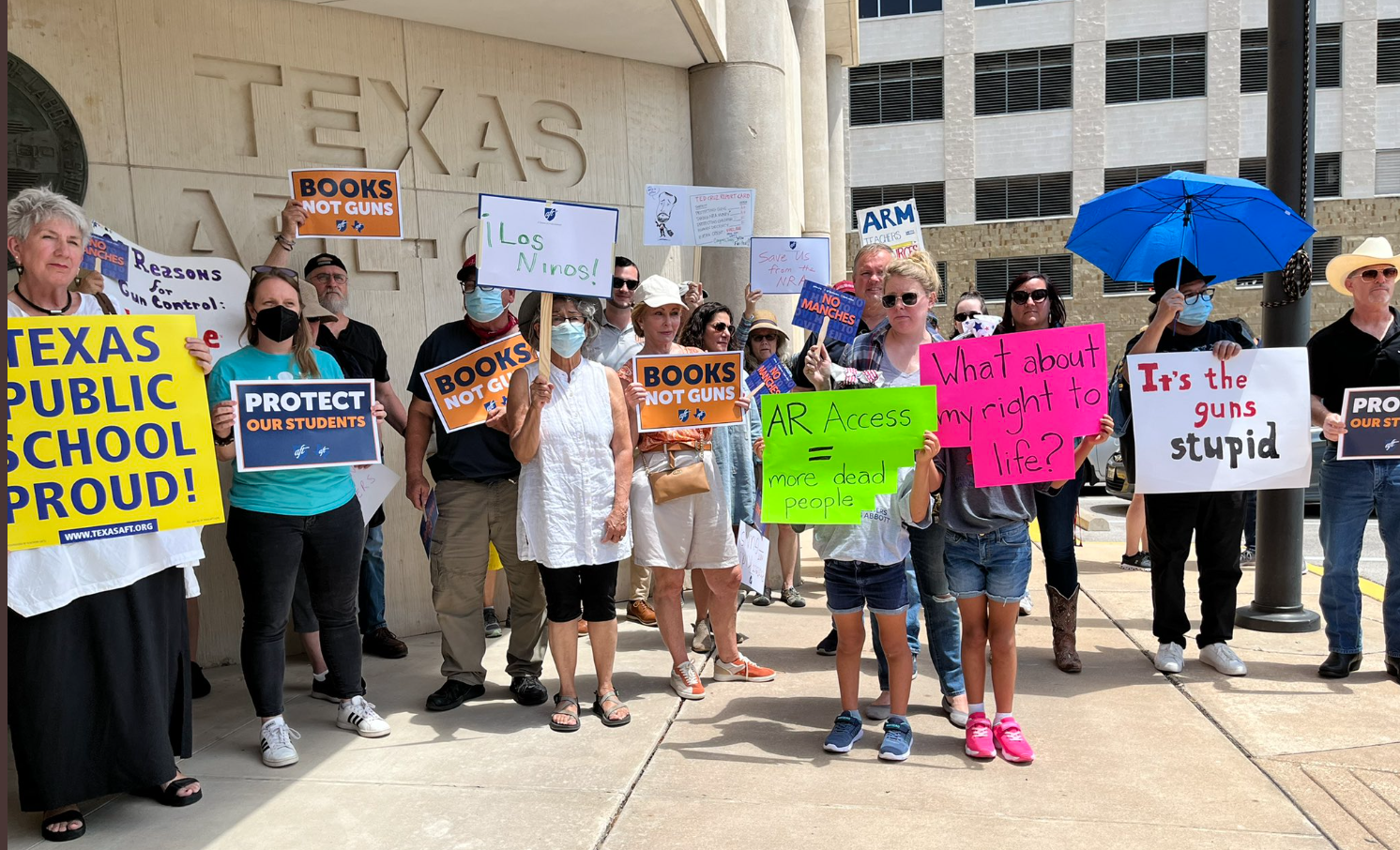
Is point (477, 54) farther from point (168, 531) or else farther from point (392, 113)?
point (168, 531)

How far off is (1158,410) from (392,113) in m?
4.81

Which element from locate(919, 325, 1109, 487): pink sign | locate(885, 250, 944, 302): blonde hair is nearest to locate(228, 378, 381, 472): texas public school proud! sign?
locate(885, 250, 944, 302): blonde hair

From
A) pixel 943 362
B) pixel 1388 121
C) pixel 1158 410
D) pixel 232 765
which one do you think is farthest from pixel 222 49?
pixel 1388 121

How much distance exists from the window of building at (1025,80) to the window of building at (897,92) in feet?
4.05

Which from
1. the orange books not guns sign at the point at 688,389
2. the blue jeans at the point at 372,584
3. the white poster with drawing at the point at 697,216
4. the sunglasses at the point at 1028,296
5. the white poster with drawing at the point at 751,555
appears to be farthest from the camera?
the white poster with drawing at the point at 697,216

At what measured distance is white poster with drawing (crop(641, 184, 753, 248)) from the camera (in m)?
6.74

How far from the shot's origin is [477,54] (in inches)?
265

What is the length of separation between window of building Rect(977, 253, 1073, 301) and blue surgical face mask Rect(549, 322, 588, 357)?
2632 centimetres

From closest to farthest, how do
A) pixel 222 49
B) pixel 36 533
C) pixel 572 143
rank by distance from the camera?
1. pixel 36 533
2. pixel 222 49
3. pixel 572 143

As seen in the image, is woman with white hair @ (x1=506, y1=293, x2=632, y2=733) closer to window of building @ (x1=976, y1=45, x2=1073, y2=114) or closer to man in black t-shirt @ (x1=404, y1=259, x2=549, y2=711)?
man in black t-shirt @ (x1=404, y1=259, x2=549, y2=711)

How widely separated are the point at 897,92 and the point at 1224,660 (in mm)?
27612

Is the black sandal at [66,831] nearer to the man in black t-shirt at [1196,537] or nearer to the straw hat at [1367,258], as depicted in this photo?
the man in black t-shirt at [1196,537]

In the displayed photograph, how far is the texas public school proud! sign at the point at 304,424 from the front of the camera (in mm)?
4125

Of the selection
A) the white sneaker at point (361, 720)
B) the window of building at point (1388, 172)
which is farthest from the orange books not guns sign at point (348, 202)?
the window of building at point (1388, 172)
